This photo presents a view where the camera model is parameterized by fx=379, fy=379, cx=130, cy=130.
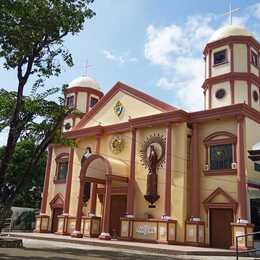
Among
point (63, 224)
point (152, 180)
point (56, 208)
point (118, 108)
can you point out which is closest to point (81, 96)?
point (118, 108)

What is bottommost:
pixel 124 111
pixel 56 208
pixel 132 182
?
pixel 56 208

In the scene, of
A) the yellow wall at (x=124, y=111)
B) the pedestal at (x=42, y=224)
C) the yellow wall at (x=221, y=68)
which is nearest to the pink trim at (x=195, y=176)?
the yellow wall at (x=124, y=111)

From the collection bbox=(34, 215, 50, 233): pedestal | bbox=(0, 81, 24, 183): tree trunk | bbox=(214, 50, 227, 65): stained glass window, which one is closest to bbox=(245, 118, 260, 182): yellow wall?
bbox=(214, 50, 227, 65): stained glass window

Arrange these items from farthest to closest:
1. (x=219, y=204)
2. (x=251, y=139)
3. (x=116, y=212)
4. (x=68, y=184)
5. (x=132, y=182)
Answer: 1. (x=68, y=184)
2. (x=116, y=212)
3. (x=132, y=182)
4. (x=251, y=139)
5. (x=219, y=204)

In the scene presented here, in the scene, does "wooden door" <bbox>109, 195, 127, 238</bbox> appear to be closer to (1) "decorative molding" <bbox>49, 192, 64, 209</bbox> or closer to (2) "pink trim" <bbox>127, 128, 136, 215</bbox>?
(2) "pink trim" <bbox>127, 128, 136, 215</bbox>

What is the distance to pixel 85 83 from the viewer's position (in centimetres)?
3153

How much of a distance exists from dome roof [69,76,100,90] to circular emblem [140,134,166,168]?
10273 millimetres

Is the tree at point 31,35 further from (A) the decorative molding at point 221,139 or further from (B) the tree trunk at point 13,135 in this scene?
(A) the decorative molding at point 221,139

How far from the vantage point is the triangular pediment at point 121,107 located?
23.8 metres

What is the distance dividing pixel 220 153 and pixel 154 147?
407 cm

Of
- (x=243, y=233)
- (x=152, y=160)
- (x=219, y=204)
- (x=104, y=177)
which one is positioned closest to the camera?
(x=243, y=233)

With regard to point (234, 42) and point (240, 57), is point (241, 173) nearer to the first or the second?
point (240, 57)

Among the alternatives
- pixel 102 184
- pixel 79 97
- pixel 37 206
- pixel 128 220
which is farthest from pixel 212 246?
pixel 37 206

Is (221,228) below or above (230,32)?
below
